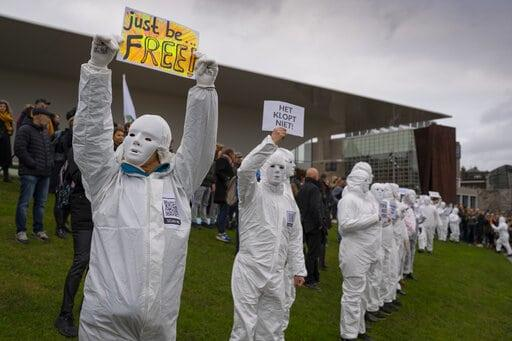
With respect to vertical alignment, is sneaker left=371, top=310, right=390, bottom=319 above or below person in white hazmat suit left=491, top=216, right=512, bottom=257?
below

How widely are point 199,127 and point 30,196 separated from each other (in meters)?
4.96

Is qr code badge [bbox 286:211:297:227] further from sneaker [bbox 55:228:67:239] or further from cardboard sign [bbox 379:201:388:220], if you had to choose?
sneaker [bbox 55:228:67:239]

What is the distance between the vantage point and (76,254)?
4527 millimetres

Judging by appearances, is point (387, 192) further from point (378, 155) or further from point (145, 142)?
point (378, 155)

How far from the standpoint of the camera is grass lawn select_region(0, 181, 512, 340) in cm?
520

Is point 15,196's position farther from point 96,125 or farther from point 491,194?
point 491,194

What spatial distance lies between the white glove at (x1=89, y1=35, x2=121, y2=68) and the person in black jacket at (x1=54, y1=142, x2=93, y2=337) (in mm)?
2363

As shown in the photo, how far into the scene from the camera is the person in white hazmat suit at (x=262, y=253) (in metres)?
4.59

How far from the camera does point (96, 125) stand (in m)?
2.58

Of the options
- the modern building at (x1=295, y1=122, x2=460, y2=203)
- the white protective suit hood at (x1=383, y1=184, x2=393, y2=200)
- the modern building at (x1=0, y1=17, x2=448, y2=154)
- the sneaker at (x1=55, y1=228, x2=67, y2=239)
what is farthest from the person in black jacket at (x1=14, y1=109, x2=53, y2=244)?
the modern building at (x1=295, y1=122, x2=460, y2=203)

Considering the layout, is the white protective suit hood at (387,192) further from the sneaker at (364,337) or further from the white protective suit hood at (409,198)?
the sneaker at (364,337)

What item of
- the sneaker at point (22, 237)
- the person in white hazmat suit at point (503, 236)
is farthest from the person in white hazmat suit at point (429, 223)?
the sneaker at point (22, 237)

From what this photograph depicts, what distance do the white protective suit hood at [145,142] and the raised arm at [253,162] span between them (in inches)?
63.8

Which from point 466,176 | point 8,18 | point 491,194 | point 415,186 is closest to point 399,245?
point 8,18
